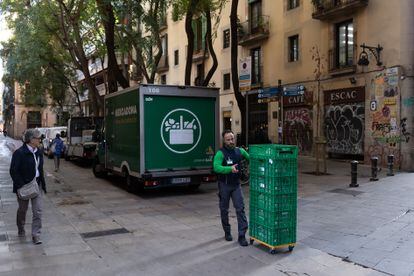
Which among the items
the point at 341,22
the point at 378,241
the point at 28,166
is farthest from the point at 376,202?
the point at 341,22

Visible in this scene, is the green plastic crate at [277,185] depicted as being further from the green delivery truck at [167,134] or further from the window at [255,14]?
the window at [255,14]

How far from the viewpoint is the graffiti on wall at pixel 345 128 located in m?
19.0

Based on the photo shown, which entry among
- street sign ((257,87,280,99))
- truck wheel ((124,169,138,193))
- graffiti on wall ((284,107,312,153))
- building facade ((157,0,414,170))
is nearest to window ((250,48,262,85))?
building facade ((157,0,414,170))

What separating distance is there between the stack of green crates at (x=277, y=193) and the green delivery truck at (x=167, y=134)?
216 inches

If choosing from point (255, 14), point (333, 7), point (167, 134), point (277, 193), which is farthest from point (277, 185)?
point (255, 14)

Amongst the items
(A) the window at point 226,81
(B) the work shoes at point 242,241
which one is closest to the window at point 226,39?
(A) the window at point 226,81

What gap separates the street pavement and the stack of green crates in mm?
294

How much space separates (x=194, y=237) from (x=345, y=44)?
1516 centimetres

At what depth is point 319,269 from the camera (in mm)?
5742

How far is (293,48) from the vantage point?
920 inches

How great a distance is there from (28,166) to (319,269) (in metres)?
4.64

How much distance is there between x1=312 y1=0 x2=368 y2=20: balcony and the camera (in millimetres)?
18672

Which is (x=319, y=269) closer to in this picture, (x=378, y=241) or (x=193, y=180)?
(x=378, y=241)

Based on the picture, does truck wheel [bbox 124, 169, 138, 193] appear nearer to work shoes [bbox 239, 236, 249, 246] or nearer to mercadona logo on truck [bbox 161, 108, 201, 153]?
mercadona logo on truck [bbox 161, 108, 201, 153]
